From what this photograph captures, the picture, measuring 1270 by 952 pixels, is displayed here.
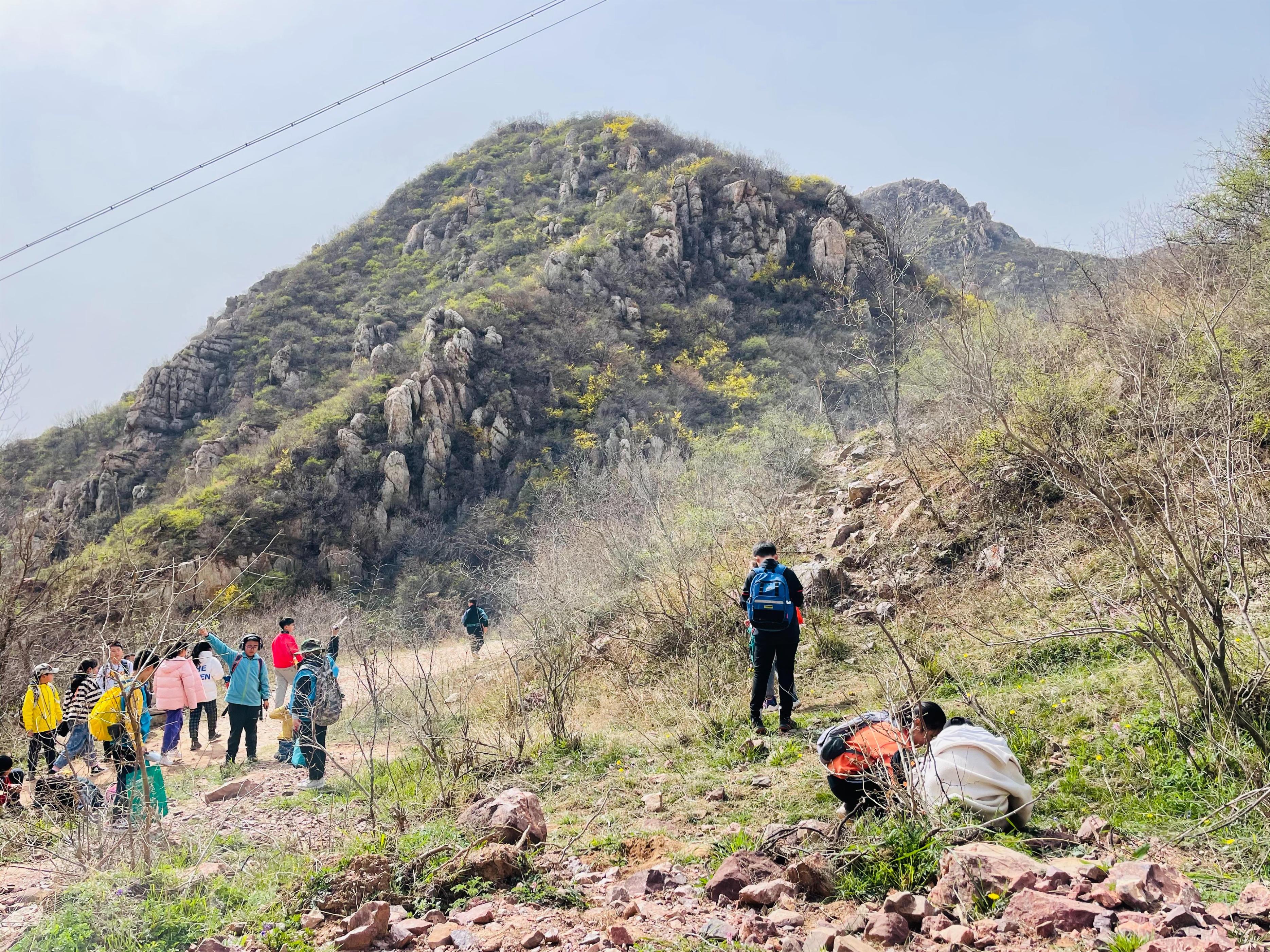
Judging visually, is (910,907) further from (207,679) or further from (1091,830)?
(207,679)

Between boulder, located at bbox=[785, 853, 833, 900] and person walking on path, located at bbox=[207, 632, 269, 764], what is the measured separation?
6.66 metres

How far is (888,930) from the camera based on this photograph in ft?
8.23

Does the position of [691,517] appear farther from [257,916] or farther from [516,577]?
[257,916]

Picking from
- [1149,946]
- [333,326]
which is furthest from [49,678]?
[333,326]

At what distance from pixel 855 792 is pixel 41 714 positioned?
22.9ft

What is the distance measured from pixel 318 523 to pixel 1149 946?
25.9 meters

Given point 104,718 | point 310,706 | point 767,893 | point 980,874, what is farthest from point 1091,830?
point 104,718

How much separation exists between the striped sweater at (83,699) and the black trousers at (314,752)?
1.64 m

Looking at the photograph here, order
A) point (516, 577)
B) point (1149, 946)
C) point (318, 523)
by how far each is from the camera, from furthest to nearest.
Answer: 1. point (318, 523)
2. point (516, 577)
3. point (1149, 946)

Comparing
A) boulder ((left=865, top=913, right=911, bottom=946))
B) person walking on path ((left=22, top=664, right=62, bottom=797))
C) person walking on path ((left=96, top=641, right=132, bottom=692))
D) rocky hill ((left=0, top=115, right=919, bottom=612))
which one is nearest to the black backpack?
boulder ((left=865, top=913, right=911, bottom=946))

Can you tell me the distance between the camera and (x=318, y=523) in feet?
80.7

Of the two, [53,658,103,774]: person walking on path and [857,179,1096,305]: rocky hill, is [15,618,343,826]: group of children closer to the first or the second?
[53,658,103,774]: person walking on path

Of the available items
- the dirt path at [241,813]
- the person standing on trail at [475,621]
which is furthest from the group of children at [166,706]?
the person standing on trail at [475,621]

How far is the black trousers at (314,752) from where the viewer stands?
636 centimetres
